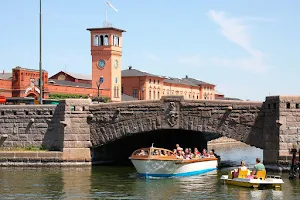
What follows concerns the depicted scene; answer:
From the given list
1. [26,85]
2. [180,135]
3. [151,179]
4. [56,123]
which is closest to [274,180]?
[151,179]

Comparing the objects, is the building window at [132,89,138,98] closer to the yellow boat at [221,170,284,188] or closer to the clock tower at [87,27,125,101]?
the clock tower at [87,27,125,101]

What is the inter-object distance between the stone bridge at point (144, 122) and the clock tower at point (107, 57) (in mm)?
83938

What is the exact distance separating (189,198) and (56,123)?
20.3m

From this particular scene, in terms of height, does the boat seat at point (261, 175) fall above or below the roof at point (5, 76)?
below

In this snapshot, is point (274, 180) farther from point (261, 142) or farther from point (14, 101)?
point (14, 101)

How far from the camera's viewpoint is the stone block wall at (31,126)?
55.5 metres

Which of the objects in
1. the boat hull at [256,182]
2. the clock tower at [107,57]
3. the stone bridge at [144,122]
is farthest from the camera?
the clock tower at [107,57]

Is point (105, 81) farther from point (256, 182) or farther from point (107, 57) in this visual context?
point (256, 182)

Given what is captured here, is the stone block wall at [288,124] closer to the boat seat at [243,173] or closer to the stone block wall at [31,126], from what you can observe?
the boat seat at [243,173]

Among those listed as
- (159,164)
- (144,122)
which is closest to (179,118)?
(144,122)

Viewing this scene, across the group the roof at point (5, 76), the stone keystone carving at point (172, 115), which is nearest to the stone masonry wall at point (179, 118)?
the stone keystone carving at point (172, 115)

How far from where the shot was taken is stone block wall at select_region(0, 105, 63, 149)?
55.5 metres

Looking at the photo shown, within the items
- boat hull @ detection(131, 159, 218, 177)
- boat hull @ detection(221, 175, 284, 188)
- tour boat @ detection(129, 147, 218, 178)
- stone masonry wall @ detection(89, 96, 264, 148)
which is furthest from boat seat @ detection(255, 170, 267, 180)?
stone masonry wall @ detection(89, 96, 264, 148)

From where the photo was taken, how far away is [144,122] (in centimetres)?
5319
